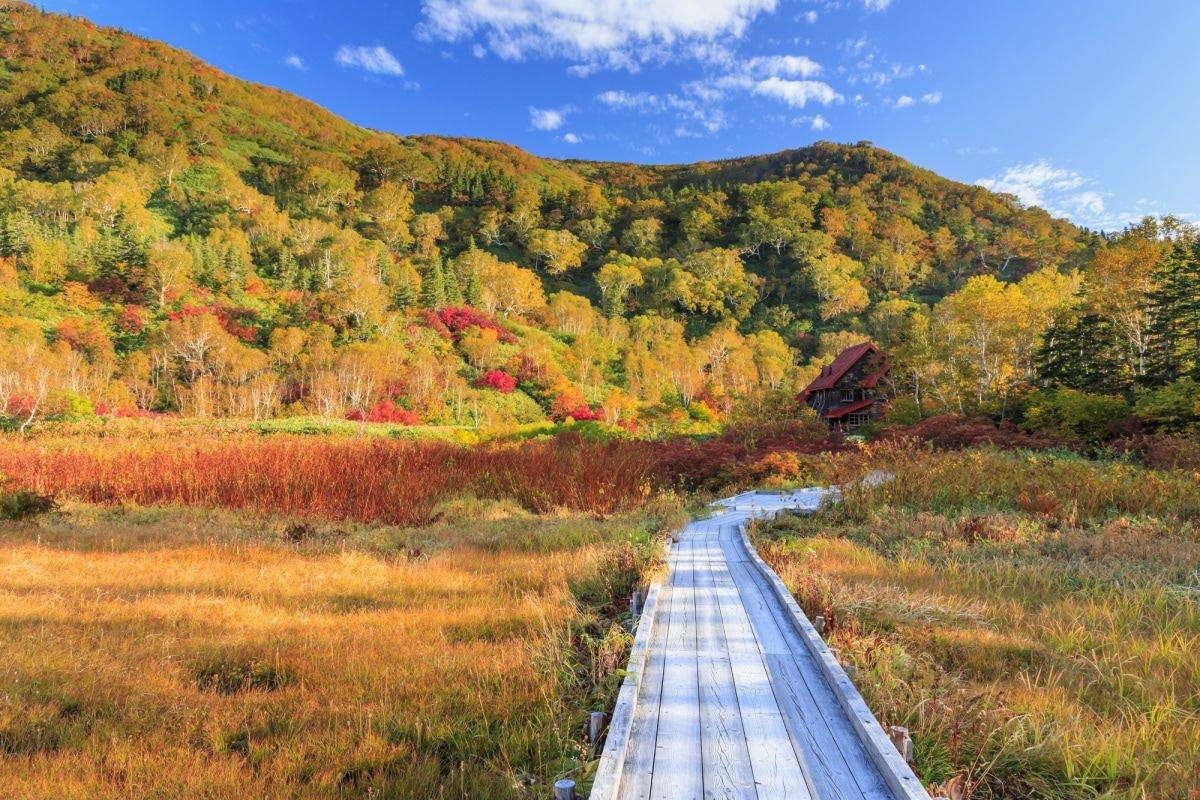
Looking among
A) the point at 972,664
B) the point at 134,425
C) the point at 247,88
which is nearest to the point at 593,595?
the point at 972,664

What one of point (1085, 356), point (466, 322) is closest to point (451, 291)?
point (466, 322)

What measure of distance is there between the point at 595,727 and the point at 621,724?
282 millimetres

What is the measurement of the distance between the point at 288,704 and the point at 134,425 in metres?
26.0

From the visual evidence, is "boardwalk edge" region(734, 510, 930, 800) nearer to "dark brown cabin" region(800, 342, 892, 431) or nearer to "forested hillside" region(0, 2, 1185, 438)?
"forested hillside" region(0, 2, 1185, 438)

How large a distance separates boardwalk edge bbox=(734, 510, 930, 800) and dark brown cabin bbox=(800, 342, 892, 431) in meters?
37.5

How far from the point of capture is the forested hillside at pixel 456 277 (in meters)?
29.7

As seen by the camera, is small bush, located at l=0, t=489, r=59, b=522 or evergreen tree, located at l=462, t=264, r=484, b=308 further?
evergreen tree, located at l=462, t=264, r=484, b=308

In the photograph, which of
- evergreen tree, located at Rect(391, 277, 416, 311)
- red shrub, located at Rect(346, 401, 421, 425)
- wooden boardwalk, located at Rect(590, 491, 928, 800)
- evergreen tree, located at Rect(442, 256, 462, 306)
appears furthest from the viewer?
evergreen tree, located at Rect(442, 256, 462, 306)

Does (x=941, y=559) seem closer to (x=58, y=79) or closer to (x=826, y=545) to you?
(x=826, y=545)

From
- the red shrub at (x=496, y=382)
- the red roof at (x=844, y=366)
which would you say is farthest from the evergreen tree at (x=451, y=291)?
the red roof at (x=844, y=366)

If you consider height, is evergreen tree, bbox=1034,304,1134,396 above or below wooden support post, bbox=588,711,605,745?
above

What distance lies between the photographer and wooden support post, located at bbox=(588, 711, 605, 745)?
2.79 metres

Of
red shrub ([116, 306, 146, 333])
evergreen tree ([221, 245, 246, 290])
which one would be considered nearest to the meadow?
red shrub ([116, 306, 146, 333])

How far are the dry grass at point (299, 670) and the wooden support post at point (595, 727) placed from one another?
0.08 m
